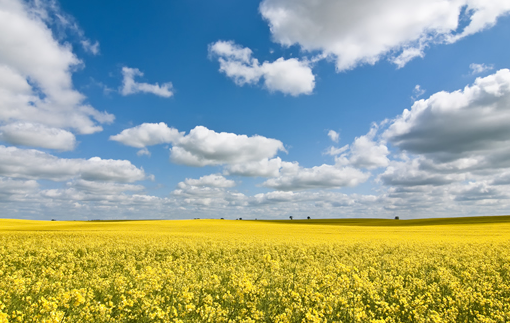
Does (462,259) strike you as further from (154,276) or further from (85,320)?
(85,320)

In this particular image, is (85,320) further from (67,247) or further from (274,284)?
(67,247)

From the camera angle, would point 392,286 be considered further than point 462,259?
No

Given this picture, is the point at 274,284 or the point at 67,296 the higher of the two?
the point at 67,296

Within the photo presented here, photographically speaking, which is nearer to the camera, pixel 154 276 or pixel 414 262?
pixel 154 276

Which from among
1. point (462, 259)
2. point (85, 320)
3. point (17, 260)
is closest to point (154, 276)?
point (85, 320)

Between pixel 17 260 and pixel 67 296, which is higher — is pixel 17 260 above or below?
below

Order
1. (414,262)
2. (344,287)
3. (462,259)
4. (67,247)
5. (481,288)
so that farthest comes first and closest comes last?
(67,247), (462,259), (414,262), (481,288), (344,287)

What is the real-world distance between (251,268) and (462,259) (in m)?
10.3

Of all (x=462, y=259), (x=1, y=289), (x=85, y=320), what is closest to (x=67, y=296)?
(x=85, y=320)

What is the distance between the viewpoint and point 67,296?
195 inches

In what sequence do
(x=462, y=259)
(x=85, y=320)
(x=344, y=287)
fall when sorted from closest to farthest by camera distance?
1. (x=85, y=320)
2. (x=344, y=287)
3. (x=462, y=259)

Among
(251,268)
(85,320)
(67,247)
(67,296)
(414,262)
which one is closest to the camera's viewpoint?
(67,296)

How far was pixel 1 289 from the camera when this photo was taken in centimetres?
629

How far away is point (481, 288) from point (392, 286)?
2.59 metres
